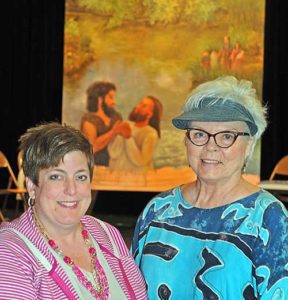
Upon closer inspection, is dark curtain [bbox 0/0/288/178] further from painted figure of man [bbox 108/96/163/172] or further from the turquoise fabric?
the turquoise fabric

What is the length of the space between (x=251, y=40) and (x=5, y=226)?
7.25 meters

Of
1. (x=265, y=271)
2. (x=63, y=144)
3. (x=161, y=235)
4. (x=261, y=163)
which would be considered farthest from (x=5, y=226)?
(x=261, y=163)

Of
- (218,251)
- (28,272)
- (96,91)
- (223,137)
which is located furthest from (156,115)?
(28,272)

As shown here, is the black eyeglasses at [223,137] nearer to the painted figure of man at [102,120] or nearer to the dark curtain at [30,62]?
the painted figure of man at [102,120]

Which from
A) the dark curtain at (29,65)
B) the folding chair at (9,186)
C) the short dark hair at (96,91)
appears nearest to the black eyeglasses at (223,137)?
the folding chair at (9,186)

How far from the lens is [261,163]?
867 cm

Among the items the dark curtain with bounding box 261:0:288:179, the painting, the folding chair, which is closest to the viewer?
the folding chair

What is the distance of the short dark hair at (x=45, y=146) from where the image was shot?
1.83 metres

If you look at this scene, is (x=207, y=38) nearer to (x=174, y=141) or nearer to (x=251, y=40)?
(x=251, y=40)

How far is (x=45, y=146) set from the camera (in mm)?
1828

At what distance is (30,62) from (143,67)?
59.7 inches

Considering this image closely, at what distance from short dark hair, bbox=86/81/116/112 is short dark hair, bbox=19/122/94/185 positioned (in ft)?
23.7

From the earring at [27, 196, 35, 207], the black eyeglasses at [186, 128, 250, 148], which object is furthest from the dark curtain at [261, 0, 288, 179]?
the earring at [27, 196, 35, 207]

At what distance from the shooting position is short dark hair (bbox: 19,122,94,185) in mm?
1830
